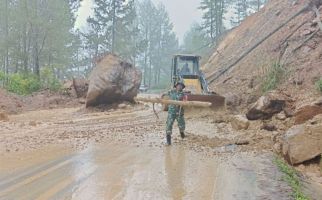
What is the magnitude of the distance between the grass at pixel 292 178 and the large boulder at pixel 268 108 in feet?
16.9

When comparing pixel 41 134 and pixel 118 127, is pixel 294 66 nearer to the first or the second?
pixel 118 127

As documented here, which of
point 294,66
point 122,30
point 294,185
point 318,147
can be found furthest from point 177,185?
point 122,30

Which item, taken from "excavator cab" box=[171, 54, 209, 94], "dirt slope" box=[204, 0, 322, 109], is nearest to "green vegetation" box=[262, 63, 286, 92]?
"dirt slope" box=[204, 0, 322, 109]

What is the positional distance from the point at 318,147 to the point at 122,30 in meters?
47.3

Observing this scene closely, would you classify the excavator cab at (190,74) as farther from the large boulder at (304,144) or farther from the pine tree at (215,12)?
the pine tree at (215,12)

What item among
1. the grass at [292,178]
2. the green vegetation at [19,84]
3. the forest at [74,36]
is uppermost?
the forest at [74,36]

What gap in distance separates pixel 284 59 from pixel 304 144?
1275 centimetres

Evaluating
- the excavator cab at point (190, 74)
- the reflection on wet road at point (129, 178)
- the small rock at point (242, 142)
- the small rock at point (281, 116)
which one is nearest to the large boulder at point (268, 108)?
the small rock at point (281, 116)

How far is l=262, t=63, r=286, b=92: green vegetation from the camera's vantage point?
2086cm

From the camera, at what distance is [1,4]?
41.7 meters

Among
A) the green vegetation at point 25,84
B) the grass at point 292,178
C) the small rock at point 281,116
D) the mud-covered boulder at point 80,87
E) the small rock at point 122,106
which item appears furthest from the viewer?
the green vegetation at point 25,84

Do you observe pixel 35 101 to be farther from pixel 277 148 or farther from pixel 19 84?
pixel 277 148

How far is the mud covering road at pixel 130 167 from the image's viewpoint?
7.86 metres

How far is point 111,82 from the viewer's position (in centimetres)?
2723
